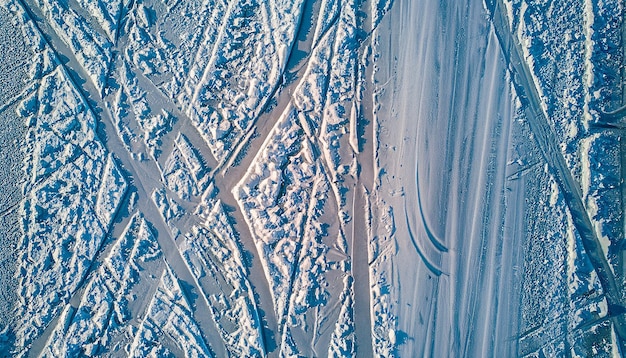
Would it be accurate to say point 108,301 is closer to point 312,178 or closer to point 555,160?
point 312,178

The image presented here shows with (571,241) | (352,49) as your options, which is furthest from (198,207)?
(571,241)

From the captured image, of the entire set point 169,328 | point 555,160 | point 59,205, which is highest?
point 555,160

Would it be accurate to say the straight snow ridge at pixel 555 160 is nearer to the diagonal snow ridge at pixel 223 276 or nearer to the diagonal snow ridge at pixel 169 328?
the diagonal snow ridge at pixel 223 276

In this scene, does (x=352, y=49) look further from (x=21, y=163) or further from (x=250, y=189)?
(x=21, y=163)

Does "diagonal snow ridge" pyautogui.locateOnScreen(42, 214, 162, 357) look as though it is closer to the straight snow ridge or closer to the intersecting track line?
the intersecting track line

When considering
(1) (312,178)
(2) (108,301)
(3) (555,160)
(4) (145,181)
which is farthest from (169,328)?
(3) (555,160)

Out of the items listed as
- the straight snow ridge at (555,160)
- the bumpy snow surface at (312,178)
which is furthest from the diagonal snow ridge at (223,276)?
the straight snow ridge at (555,160)

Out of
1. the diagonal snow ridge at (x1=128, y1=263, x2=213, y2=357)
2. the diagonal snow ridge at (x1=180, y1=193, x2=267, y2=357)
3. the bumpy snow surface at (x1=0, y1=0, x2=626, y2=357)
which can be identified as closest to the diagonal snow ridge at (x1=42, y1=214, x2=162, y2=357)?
the bumpy snow surface at (x1=0, y1=0, x2=626, y2=357)
